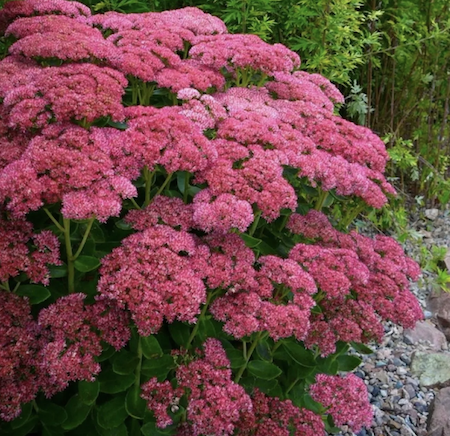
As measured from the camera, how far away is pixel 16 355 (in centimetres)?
165

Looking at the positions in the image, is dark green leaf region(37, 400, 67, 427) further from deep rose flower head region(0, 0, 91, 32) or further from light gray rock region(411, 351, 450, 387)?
light gray rock region(411, 351, 450, 387)

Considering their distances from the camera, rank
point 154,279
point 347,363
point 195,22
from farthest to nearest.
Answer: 1. point 195,22
2. point 347,363
3. point 154,279

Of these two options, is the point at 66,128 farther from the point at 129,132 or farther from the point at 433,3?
the point at 433,3

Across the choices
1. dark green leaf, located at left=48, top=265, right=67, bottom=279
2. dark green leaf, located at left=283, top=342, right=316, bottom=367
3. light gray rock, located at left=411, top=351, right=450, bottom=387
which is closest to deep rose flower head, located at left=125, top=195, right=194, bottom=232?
dark green leaf, located at left=48, top=265, right=67, bottom=279

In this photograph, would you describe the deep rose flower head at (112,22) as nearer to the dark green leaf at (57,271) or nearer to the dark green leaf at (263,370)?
the dark green leaf at (57,271)

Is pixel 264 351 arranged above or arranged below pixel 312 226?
below

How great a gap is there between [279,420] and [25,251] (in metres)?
1.02

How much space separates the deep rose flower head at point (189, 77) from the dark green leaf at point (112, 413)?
116 cm

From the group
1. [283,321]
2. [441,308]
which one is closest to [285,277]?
[283,321]

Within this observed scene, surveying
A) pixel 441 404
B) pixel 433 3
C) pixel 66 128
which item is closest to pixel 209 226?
pixel 66 128

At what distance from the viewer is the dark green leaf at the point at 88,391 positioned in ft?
5.54

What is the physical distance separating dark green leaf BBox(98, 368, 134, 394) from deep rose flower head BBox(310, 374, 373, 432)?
0.70 meters

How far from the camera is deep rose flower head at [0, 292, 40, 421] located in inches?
64.0

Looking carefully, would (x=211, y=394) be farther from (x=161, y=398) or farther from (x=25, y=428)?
(x=25, y=428)
